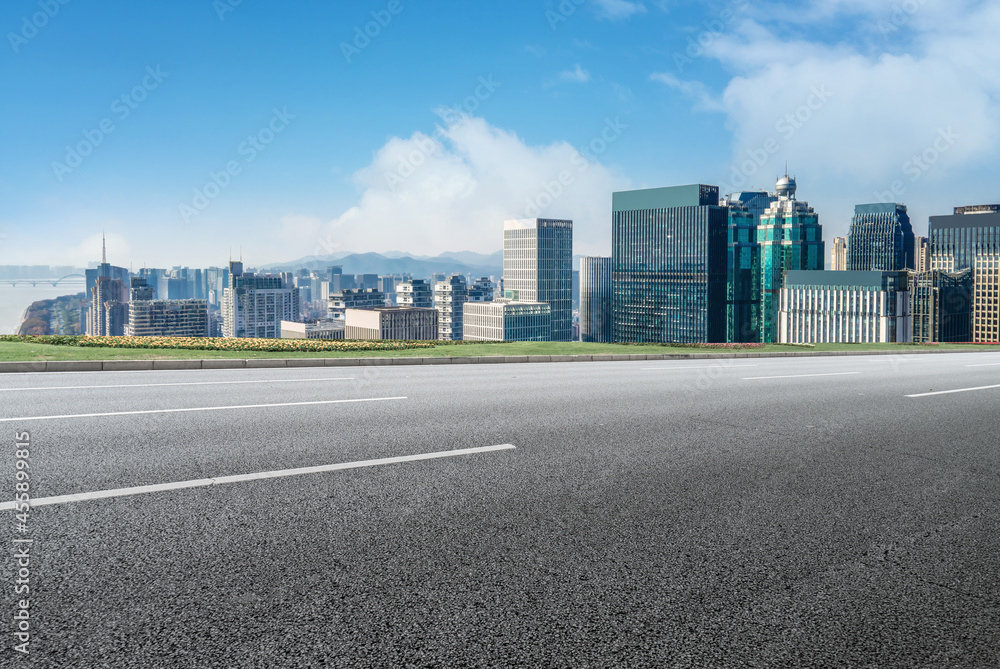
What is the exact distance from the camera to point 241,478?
17.7 feet

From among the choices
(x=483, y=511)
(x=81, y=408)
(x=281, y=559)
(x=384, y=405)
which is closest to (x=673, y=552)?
(x=483, y=511)

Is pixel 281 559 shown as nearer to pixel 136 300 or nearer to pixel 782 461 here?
pixel 782 461

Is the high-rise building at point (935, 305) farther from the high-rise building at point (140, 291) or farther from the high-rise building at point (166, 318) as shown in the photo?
the high-rise building at point (140, 291)

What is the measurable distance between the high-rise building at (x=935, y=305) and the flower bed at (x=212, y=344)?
179 m

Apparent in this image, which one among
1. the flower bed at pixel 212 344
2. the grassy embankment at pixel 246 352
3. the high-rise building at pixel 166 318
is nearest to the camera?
the grassy embankment at pixel 246 352

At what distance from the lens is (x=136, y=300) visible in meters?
Answer: 163

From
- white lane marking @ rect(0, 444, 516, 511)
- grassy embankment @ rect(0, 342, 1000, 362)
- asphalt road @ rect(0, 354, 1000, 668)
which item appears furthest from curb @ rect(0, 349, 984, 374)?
white lane marking @ rect(0, 444, 516, 511)

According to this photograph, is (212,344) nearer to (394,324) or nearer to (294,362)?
(294,362)

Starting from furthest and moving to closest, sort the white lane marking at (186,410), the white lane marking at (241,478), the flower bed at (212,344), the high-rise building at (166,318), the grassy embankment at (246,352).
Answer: the high-rise building at (166,318), the flower bed at (212,344), the grassy embankment at (246,352), the white lane marking at (186,410), the white lane marking at (241,478)

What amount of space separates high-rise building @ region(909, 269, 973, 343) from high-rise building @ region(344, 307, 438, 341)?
375 ft

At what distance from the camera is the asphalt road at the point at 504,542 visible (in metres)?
3.11

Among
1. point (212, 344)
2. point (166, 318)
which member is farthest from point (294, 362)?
point (166, 318)

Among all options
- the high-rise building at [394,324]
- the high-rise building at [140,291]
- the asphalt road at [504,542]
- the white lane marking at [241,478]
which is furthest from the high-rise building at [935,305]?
the white lane marking at [241,478]

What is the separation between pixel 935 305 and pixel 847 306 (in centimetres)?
1877
